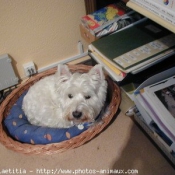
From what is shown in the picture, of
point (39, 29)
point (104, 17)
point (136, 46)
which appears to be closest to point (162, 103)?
point (136, 46)

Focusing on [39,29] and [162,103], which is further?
[39,29]

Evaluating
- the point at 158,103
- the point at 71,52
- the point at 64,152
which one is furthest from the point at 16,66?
the point at 158,103

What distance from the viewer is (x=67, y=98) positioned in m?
1.05

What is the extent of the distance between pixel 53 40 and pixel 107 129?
2.50 feet

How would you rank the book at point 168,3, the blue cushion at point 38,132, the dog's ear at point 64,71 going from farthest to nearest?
1. the blue cushion at point 38,132
2. the dog's ear at point 64,71
3. the book at point 168,3

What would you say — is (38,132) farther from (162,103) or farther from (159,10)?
(159,10)

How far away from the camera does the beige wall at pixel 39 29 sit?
4.22 ft

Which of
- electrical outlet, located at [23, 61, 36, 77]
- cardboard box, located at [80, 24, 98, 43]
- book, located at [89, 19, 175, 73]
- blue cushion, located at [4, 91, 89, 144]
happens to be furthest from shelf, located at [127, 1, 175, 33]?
electrical outlet, located at [23, 61, 36, 77]

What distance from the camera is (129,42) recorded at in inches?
43.4

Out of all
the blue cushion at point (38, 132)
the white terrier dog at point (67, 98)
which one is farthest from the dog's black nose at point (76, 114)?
the blue cushion at point (38, 132)

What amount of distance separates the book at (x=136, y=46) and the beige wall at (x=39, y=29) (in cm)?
41

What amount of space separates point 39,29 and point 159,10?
0.92m

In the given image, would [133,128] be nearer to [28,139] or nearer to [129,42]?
[129,42]

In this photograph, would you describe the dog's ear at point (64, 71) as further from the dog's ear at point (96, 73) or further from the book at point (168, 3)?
the book at point (168, 3)
